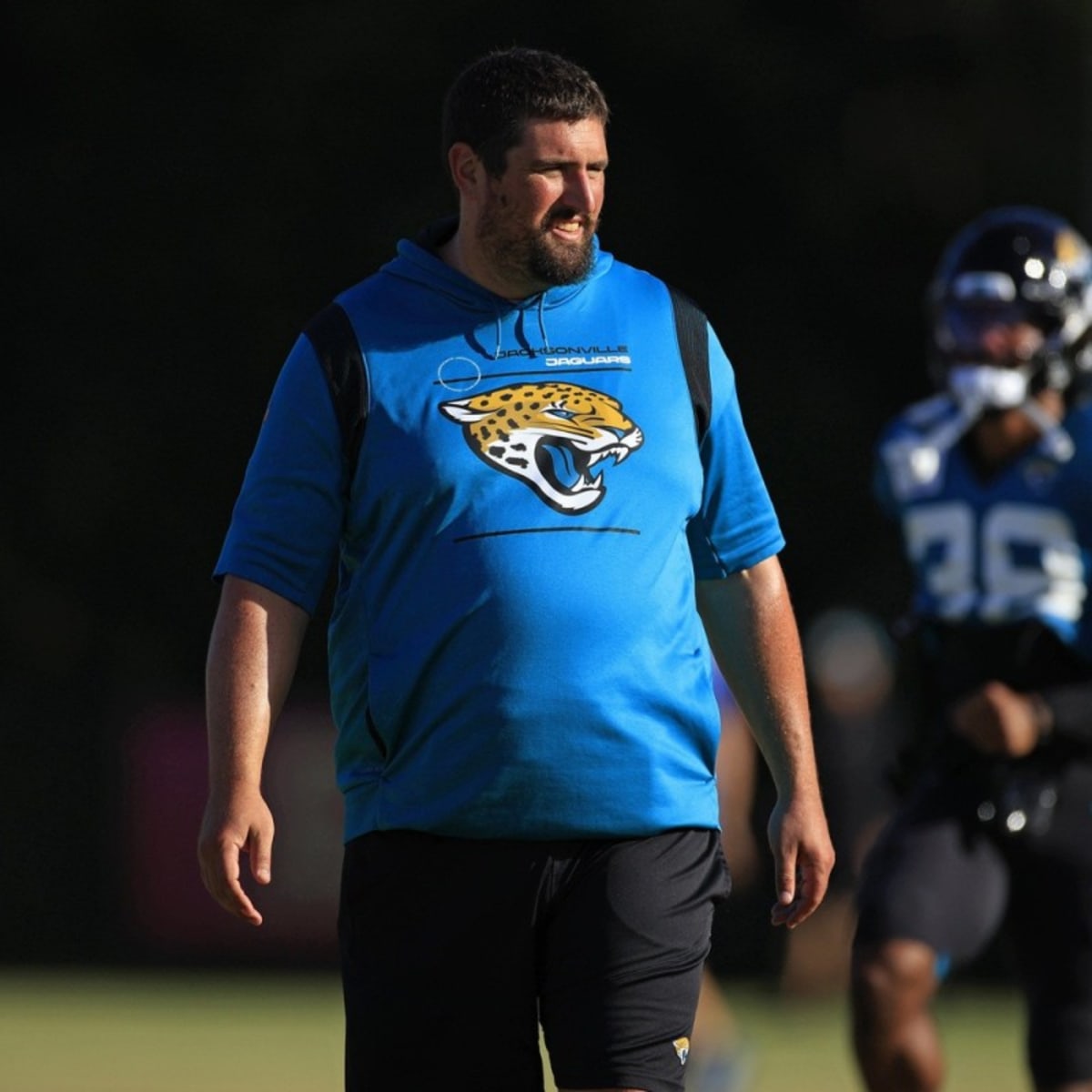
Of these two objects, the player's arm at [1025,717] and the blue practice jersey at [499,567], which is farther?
the player's arm at [1025,717]

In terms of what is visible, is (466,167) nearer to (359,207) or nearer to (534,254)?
(534,254)

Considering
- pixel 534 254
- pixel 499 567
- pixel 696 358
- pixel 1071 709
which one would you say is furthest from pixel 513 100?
pixel 1071 709

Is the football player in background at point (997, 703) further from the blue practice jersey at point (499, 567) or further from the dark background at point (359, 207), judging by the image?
the dark background at point (359, 207)

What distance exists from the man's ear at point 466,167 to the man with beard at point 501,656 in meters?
0.02

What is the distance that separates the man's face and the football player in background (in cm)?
217

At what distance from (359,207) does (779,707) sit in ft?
44.6

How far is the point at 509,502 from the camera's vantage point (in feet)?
16.0

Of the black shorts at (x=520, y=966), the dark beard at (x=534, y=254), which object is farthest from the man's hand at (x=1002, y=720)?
the dark beard at (x=534, y=254)

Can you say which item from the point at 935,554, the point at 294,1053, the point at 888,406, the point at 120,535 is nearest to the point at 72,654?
the point at 120,535

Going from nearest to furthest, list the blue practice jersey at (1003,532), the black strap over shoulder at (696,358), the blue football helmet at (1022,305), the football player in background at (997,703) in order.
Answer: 1. the black strap over shoulder at (696,358)
2. the football player in background at (997,703)
3. the blue practice jersey at (1003,532)
4. the blue football helmet at (1022,305)

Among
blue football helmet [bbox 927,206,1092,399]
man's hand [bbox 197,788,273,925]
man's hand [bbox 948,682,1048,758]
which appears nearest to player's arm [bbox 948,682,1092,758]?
man's hand [bbox 948,682,1048,758]

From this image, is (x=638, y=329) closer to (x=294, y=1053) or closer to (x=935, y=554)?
(x=935, y=554)

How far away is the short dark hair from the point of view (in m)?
5.00

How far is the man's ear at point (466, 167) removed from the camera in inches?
200
